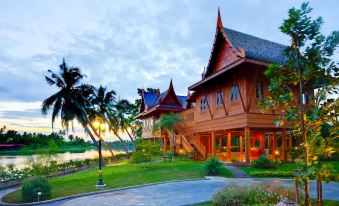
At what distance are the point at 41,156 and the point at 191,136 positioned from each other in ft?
40.9

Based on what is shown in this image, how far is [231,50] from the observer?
789 inches

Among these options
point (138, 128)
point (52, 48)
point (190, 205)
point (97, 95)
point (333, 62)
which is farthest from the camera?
point (138, 128)

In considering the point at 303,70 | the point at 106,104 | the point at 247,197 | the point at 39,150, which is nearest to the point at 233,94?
the point at 247,197

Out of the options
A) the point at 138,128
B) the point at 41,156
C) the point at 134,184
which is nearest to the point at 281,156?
the point at 134,184

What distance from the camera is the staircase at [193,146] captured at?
2347 centimetres

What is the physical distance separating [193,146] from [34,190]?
15.7 meters

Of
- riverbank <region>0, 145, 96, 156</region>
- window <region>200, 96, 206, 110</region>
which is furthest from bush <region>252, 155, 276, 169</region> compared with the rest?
riverbank <region>0, 145, 96, 156</region>

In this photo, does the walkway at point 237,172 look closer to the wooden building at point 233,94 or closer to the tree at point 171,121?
the wooden building at point 233,94

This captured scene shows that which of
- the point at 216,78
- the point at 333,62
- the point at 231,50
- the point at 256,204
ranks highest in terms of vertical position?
the point at 231,50

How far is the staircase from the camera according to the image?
2347cm

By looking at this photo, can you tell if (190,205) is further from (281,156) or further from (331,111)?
(281,156)

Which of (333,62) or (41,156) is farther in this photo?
(41,156)

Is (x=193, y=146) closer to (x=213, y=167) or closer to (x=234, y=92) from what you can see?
(x=234, y=92)

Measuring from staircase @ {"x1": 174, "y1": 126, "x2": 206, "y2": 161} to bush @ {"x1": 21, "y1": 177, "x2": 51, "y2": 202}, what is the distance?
47.1 ft
